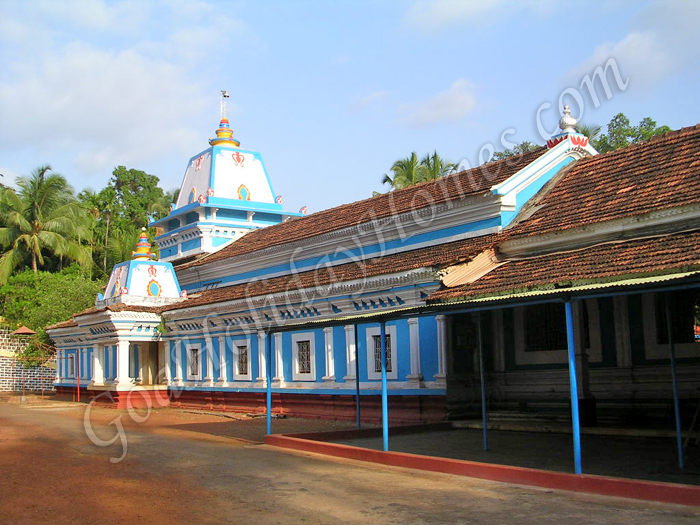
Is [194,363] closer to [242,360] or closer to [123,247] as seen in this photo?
[242,360]

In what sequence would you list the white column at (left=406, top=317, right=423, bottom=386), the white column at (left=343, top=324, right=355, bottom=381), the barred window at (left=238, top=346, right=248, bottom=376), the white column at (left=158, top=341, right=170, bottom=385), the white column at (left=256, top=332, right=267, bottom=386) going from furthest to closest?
the white column at (left=158, top=341, right=170, bottom=385) < the barred window at (left=238, top=346, right=248, bottom=376) < the white column at (left=256, top=332, right=267, bottom=386) < the white column at (left=343, top=324, right=355, bottom=381) < the white column at (left=406, top=317, right=423, bottom=386)

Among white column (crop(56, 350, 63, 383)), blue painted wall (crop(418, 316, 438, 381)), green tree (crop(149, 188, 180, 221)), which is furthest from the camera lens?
green tree (crop(149, 188, 180, 221))

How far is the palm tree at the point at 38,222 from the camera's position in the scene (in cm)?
4091

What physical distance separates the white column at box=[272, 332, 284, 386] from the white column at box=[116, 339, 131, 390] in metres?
6.56

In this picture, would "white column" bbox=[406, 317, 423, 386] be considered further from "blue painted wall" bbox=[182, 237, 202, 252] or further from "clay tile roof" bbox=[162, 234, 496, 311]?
"blue painted wall" bbox=[182, 237, 202, 252]

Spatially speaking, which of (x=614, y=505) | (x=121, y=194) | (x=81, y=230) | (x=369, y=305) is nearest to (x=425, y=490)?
(x=614, y=505)

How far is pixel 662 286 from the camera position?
320 inches

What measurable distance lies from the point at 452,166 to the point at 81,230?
21636 mm

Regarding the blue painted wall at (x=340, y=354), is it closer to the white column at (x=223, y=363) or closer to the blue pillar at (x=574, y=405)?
the white column at (x=223, y=363)

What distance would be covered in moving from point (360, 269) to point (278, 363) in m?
3.73

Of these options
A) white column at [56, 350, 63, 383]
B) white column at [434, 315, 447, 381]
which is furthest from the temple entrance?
white column at [434, 315, 447, 381]

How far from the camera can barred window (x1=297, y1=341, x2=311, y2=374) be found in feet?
62.3

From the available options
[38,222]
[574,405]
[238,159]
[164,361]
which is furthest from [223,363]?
[38,222]

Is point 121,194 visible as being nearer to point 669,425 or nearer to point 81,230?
point 81,230
